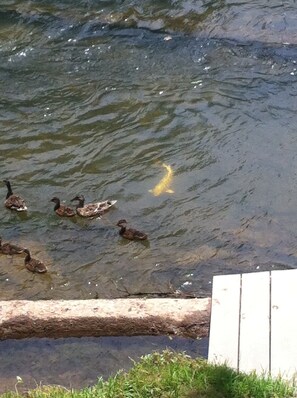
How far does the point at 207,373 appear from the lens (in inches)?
219

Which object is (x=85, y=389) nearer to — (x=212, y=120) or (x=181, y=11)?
Answer: (x=212, y=120)

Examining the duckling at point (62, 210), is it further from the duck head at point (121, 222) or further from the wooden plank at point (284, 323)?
the wooden plank at point (284, 323)

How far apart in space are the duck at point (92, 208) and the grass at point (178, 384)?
124 inches

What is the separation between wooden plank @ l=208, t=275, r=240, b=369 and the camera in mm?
5867

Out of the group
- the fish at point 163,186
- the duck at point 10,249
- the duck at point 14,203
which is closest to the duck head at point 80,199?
the duck at point 14,203

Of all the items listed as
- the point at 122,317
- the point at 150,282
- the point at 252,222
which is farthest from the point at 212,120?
the point at 122,317

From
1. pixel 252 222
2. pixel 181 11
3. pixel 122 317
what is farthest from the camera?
pixel 181 11

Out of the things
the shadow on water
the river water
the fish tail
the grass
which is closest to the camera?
the grass

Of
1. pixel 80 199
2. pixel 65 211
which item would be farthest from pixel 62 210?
pixel 80 199

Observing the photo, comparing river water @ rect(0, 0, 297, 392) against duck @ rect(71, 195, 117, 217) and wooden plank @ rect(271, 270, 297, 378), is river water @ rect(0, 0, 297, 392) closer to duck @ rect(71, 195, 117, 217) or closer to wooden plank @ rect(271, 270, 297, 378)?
duck @ rect(71, 195, 117, 217)

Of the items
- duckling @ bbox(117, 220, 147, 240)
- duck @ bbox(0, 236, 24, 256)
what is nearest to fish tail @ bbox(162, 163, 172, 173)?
duckling @ bbox(117, 220, 147, 240)

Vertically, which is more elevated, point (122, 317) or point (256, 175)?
point (122, 317)

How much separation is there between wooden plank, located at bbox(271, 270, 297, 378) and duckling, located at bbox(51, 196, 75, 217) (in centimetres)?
290

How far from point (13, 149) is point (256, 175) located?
3066mm
